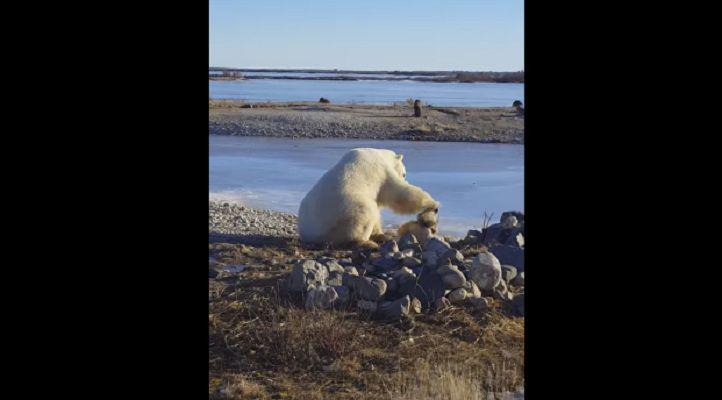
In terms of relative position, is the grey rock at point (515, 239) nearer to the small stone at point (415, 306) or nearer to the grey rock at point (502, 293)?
the grey rock at point (502, 293)

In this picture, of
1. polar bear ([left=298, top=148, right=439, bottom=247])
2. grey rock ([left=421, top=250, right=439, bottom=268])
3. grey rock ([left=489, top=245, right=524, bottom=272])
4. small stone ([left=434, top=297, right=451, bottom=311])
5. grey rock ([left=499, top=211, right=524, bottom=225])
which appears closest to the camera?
small stone ([left=434, top=297, right=451, bottom=311])

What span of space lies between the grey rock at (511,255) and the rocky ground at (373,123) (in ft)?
36.0

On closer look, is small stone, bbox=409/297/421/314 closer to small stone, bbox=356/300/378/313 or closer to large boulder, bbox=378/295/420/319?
large boulder, bbox=378/295/420/319

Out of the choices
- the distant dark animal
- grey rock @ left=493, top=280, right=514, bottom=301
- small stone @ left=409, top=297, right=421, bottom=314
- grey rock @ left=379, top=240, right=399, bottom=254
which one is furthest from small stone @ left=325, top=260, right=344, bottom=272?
the distant dark animal

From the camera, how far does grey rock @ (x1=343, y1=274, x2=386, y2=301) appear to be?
5.07 meters

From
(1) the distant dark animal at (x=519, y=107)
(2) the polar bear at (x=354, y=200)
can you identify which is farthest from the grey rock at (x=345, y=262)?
(1) the distant dark animal at (x=519, y=107)

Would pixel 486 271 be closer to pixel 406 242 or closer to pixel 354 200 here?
pixel 406 242

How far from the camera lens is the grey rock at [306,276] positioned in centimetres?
521

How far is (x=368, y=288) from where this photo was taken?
5082mm

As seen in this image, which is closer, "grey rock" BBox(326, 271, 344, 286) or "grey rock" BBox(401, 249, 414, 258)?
"grey rock" BBox(326, 271, 344, 286)
